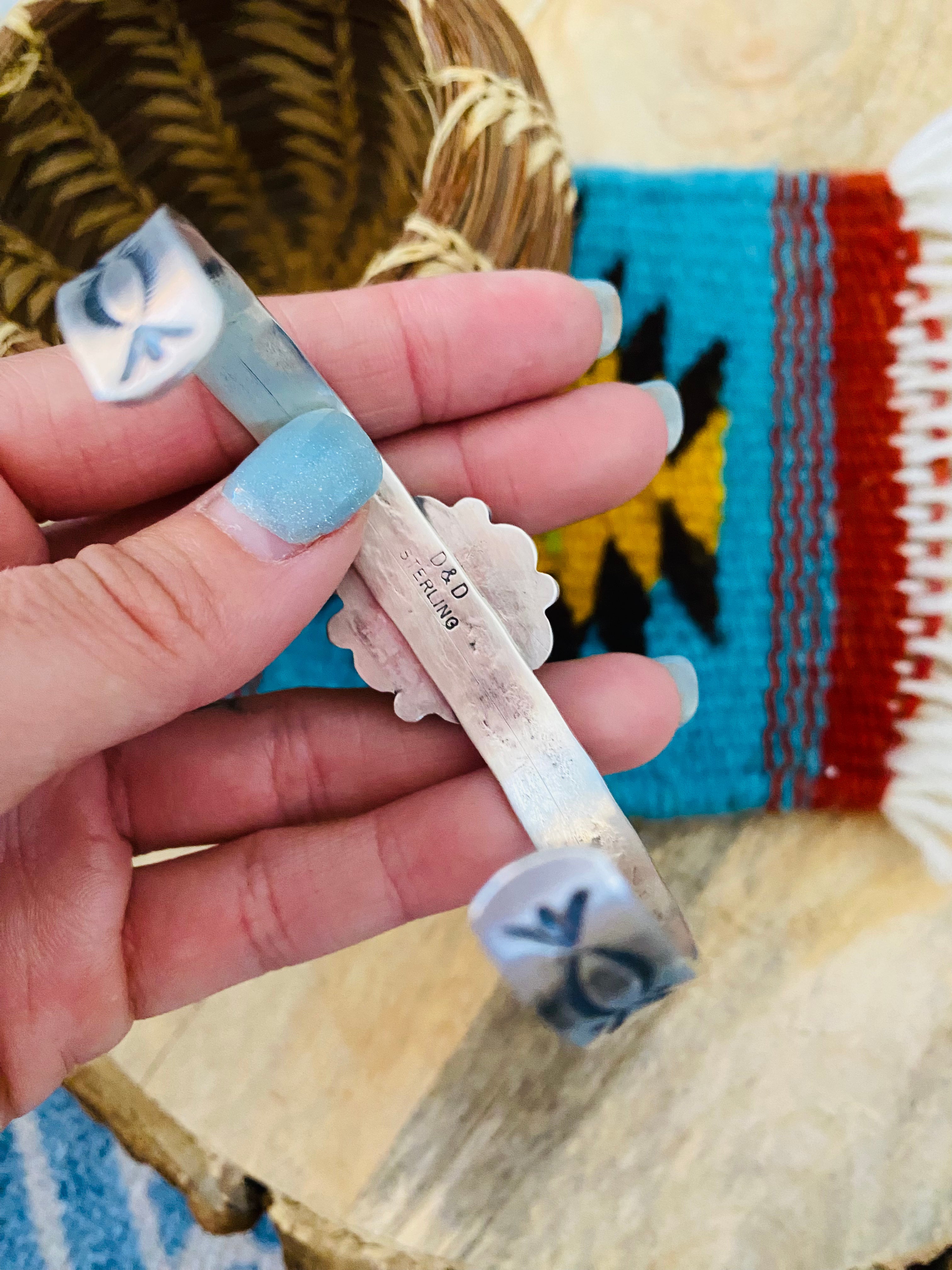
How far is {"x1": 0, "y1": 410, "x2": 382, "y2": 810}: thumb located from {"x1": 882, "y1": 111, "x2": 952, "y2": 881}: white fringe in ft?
0.74

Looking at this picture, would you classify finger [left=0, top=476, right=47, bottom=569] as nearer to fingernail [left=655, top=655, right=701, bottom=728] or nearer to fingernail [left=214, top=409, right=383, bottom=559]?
fingernail [left=214, top=409, right=383, bottom=559]

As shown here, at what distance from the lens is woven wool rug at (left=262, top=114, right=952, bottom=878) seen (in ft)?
1.22

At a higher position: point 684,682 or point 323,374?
point 323,374

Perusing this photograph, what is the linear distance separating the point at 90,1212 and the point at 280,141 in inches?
22.3

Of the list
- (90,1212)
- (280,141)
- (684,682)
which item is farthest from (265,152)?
(90,1212)

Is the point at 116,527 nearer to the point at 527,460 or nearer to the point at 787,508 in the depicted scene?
the point at 527,460

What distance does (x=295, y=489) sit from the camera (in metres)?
0.25

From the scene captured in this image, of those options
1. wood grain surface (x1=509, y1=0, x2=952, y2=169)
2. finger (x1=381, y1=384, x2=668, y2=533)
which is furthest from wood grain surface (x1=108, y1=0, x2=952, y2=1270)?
wood grain surface (x1=509, y1=0, x2=952, y2=169)

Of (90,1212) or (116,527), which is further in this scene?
(90,1212)

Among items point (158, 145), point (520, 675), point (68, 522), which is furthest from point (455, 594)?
point (158, 145)

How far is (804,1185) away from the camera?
0.32 meters

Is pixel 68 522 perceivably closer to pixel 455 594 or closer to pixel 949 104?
pixel 455 594

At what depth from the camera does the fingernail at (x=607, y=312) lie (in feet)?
1.07

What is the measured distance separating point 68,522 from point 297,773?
12cm
